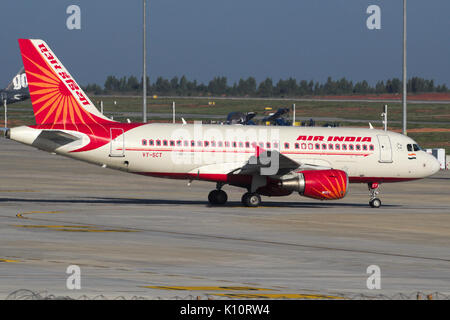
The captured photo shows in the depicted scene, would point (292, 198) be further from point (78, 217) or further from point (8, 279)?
point (8, 279)

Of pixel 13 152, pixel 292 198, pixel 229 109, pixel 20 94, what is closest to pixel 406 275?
pixel 292 198

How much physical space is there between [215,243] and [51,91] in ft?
47.5

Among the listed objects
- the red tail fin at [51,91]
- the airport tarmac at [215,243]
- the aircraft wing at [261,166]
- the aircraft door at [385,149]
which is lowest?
the airport tarmac at [215,243]

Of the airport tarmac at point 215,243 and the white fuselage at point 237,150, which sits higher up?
the white fuselage at point 237,150

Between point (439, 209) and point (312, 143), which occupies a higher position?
point (312, 143)

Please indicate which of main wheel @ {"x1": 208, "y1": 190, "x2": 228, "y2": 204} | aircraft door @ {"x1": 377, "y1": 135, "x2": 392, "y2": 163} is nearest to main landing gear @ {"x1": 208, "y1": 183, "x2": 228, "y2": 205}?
main wheel @ {"x1": 208, "y1": 190, "x2": 228, "y2": 204}

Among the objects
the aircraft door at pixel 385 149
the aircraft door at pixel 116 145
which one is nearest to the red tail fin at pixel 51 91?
the aircraft door at pixel 116 145

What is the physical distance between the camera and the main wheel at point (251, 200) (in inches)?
1533

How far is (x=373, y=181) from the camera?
4128 centimetres

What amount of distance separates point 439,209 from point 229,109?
120940mm

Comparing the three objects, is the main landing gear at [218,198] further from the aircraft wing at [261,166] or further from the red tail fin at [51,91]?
the red tail fin at [51,91]

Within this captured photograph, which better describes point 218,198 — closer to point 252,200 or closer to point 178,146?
point 252,200

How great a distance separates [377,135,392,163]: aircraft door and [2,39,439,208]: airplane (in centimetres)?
210

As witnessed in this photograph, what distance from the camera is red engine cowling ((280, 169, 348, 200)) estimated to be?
37375 mm
